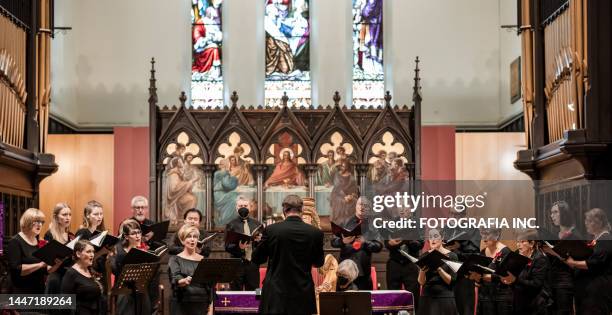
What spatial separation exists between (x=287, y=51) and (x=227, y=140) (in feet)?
15.9

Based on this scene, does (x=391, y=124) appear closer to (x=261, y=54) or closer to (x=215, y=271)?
(x=261, y=54)

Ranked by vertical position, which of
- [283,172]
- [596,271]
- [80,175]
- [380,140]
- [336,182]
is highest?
[380,140]

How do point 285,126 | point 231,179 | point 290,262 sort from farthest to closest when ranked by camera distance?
point 285,126 → point 231,179 → point 290,262

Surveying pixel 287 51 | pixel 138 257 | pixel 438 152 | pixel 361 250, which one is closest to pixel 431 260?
pixel 361 250

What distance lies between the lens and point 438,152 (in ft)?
54.5

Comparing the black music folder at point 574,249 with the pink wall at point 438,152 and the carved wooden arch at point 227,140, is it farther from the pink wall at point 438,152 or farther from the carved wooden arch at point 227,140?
the pink wall at point 438,152

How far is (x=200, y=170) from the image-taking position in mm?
A: 14281

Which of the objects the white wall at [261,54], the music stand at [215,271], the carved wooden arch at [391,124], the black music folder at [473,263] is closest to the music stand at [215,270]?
the music stand at [215,271]

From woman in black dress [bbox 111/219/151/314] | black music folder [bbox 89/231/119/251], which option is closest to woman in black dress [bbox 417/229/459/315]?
woman in black dress [bbox 111/219/151/314]

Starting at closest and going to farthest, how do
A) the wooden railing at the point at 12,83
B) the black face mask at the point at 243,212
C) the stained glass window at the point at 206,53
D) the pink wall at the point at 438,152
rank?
the black face mask at the point at 243,212, the wooden railing at the point at 12,83, the pink wall at the point at 438,152, the stained glass window at the point at 206,53

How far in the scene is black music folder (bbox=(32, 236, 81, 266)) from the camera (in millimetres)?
7621

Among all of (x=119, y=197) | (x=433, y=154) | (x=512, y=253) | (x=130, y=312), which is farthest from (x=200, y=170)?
(x=512, y=253)

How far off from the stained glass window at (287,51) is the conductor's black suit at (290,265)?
1119 centimetres

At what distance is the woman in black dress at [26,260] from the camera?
8.11 meters
